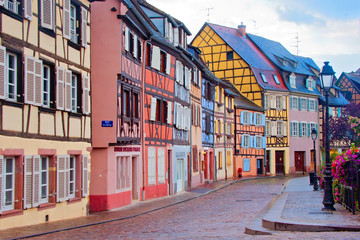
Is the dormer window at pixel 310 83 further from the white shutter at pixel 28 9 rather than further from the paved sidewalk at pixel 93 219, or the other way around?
the white shutter at pixel 28 9

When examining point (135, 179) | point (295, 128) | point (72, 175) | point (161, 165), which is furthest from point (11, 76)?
point (295, 128)

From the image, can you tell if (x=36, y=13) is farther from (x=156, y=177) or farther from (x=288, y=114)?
(x=288, y=114)

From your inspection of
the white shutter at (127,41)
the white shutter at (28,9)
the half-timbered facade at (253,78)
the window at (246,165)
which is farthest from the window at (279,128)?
the white shutter at (28,9)

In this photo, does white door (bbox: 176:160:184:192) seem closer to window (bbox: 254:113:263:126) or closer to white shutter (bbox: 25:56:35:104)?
white shutter (bbox: 25:56:35:104)

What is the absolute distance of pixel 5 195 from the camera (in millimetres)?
14219

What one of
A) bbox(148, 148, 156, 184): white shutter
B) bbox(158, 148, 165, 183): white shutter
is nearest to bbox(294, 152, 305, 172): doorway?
bbox(158, 148, 165, 183): white shutter

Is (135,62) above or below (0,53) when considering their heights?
above

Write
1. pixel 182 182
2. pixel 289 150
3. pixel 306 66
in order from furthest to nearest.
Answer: pixel 306 66 < pixel 289 150 < pixel 182 182

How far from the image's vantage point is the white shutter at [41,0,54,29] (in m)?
16.0

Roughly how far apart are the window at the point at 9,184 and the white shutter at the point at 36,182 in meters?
0.96

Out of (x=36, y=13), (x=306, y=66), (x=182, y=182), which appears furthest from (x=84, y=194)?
(x=306, y=66)

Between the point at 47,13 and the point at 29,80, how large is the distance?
7.46 ft

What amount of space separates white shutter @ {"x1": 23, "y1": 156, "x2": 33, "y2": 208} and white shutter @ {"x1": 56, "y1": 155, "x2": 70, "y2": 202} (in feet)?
5.76

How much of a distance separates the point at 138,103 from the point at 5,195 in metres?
11.0
